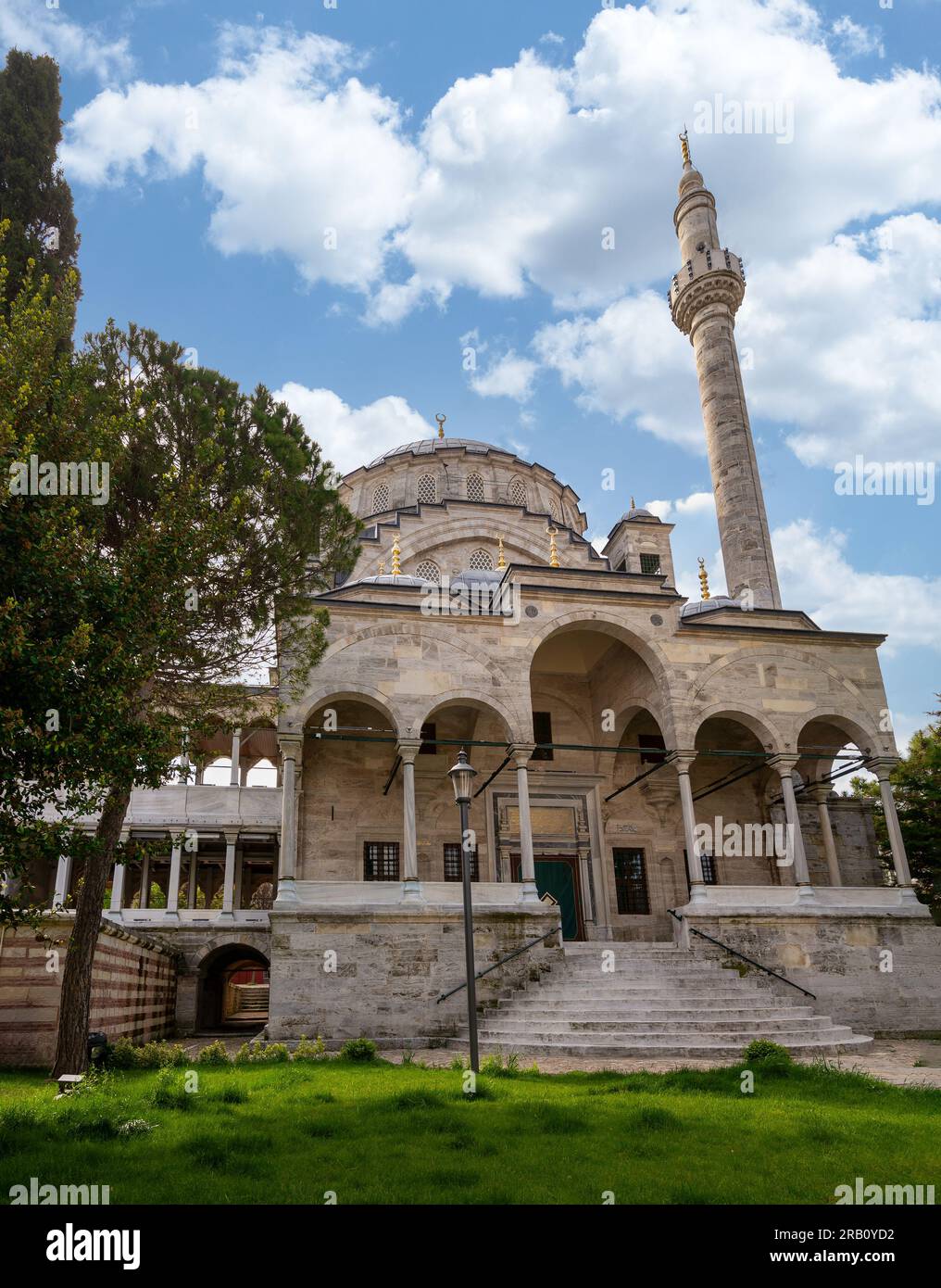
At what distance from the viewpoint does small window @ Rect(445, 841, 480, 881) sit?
Result: 61.9ft

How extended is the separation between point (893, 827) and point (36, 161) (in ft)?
63.9

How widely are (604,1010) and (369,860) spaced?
7.04 meters

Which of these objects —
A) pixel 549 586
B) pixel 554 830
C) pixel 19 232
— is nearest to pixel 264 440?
pixel 19 232

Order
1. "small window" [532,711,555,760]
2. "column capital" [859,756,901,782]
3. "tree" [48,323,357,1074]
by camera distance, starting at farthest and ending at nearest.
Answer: "small window" [532,711,555,760], "column capital" [859,756,901,782], "tree" [48,323,357,1074]

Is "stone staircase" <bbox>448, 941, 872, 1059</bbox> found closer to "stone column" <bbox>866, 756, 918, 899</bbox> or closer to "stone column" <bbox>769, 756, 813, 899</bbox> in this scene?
"stone column" <bbox>769, 756, 813, 899</bbox>

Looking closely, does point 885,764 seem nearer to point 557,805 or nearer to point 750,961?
point 750,961

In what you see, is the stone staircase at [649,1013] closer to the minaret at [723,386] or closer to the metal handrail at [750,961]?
the metal handrail at [750,961]

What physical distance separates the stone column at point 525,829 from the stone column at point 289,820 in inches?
Answer: 163

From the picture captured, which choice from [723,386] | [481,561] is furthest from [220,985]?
[723,386]

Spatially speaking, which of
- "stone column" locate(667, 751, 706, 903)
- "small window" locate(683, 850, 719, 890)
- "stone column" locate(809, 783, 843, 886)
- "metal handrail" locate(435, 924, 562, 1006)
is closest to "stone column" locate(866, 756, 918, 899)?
"stone column" locate(809, 783, 843, 886)

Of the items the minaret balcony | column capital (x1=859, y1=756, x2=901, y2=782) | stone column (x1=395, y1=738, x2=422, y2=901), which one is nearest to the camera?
stone column (x1=395, y1=738, x2=422, y2=901)

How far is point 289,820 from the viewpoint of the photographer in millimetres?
15430

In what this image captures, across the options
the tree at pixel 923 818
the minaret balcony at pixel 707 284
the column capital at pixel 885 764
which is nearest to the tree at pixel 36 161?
the column capital at pixel 885 764

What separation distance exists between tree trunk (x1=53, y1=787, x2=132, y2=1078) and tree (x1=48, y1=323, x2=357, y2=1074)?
2 cm
